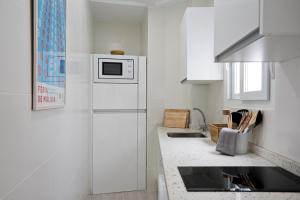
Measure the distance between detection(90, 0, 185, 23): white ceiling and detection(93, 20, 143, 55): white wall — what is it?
0.11m

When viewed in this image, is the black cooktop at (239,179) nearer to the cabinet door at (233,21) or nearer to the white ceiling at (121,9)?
the cabinet door at (233,21)

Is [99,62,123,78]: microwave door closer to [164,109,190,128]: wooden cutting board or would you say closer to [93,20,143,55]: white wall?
[93,20,143,55]: white wall

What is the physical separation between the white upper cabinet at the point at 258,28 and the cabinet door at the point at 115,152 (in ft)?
6.29

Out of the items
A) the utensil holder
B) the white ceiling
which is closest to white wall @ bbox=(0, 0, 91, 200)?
the utensil holder

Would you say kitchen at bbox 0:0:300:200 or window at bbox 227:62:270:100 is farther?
window at bbox 227:62:270:100

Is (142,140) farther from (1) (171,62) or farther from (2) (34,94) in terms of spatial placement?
(2) (34,94)

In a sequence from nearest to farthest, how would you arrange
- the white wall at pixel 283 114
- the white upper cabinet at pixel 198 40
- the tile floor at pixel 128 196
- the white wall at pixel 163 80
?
the white wall at pixel 283 114, the white upper cabinet at pixel 198 40, the tile floor at pixel 128 196, the white wall at pixel 163 80

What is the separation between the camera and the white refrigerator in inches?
109

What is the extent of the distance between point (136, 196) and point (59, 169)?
169 centimetres

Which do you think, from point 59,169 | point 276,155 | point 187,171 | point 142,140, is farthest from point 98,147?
point 276,155

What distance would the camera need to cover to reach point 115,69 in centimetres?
281

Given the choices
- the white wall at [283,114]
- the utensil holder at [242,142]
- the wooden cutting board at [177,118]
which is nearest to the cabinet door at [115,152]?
the wooden cutting board at [177,118]

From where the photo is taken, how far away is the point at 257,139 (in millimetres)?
1527

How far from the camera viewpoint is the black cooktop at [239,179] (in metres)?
0.92
